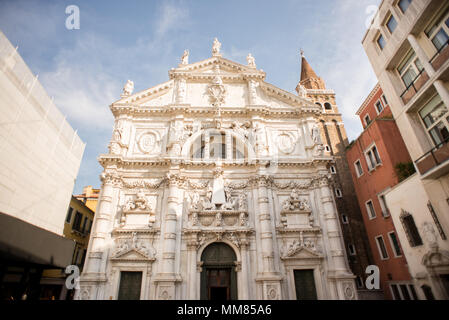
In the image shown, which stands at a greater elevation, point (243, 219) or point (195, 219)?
point (195, 219)

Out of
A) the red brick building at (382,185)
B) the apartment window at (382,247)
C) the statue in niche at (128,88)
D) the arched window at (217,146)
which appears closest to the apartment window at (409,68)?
the red brick building at (382,185)

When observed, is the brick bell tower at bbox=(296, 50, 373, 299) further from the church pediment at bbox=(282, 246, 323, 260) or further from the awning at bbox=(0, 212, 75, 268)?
the awning at bbox=(0, 212, 75, 268)

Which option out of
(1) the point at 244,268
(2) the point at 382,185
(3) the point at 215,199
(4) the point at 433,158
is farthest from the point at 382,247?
(3) the point at 215,199

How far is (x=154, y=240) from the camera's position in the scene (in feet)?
51.8

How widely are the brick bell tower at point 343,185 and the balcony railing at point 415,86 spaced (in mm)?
10888

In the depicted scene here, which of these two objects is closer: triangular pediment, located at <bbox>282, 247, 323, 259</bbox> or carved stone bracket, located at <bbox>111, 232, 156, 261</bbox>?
carved stone bracket, located at <bbox>111, 232, 156, 261</bbox>

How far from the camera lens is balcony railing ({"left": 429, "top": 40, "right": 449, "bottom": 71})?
9375mm

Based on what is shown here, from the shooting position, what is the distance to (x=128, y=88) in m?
21.1

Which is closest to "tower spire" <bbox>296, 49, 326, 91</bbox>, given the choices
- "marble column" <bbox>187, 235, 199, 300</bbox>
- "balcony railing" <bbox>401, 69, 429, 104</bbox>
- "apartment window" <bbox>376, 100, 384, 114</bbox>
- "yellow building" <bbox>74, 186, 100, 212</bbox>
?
"apartment window" <bbox>376, 100, 384, 114</bbox>

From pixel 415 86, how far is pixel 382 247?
460 inches

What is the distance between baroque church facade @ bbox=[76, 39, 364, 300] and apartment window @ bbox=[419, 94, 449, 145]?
7.36m

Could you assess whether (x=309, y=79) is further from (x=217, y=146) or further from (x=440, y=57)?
(x=440, y=57)

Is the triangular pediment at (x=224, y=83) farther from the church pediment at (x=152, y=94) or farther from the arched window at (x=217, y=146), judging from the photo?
the arched window at (x=217, y=146)
